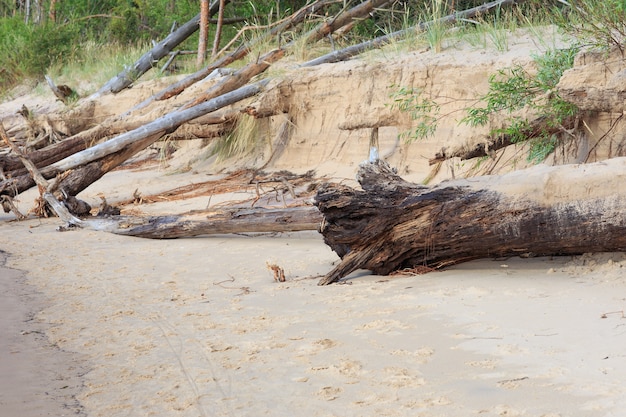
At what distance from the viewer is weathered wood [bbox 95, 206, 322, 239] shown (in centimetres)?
671

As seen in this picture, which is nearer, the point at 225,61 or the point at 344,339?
the point at 344,339

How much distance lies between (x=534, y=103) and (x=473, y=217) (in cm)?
212

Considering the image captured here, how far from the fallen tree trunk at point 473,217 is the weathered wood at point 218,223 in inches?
49.9

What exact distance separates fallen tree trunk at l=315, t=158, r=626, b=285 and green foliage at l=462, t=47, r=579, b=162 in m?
1.63

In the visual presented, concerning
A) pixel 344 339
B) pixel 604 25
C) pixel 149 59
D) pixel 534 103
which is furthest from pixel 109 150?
pixel 344 339

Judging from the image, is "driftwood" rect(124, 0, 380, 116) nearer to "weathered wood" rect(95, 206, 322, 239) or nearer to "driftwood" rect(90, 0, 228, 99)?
"driftwood" rect(90, 0, 228, 99)

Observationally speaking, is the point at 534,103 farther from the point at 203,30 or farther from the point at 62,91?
the point at 62,91

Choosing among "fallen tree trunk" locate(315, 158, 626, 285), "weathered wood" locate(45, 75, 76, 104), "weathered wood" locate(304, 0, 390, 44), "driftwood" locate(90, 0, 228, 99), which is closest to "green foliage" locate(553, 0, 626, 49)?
"fallen tree trunk" locate(315, 158, 626, 285)

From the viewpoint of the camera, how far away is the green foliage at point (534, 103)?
6.44 meters

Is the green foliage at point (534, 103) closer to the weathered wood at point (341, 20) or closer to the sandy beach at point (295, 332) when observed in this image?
the sandy beach at point (295, 332)

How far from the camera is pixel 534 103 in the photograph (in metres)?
6.60

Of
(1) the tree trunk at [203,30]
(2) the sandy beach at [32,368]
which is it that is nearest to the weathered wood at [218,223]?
(2) the sandy beach at [32,368]

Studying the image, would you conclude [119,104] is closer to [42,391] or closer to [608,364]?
[42,391]

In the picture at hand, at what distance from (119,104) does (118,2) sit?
6257 mm
